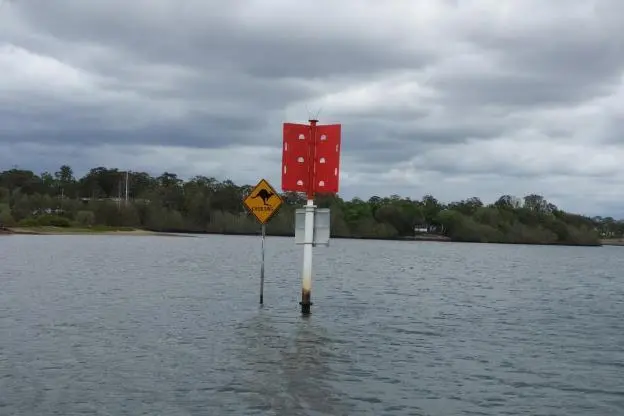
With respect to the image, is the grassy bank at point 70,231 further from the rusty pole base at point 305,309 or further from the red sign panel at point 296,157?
the red sign panel at point 296,157

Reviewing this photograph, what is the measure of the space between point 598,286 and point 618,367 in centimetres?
2939

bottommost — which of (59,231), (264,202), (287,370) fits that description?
(287,370)

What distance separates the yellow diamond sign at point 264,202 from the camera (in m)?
21.4

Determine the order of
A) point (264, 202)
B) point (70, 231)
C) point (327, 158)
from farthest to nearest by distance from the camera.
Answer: point (70, 231)
point (264, 202)
point (327, 158)

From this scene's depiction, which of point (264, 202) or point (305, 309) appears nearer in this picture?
point (305, 309)

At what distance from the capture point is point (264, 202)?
2147 cm

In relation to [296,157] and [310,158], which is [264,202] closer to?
[296,157]

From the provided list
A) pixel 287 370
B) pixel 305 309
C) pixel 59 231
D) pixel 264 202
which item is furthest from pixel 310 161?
pixel 59 231

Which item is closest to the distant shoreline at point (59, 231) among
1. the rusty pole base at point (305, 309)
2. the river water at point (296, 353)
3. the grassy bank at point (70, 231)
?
the grassy bank at point (70, 231)

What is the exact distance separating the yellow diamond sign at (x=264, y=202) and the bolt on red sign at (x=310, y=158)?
1570 mm

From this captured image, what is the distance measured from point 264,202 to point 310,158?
2.28 metres

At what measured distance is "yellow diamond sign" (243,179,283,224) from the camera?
21.4m

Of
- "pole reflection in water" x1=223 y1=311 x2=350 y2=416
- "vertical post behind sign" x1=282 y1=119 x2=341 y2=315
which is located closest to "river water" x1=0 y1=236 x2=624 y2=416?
"pole reflection in water" x1=223 y1=311 x2=350 y2=416

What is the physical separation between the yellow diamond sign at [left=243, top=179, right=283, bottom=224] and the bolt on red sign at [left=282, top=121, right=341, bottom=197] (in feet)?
5.15
